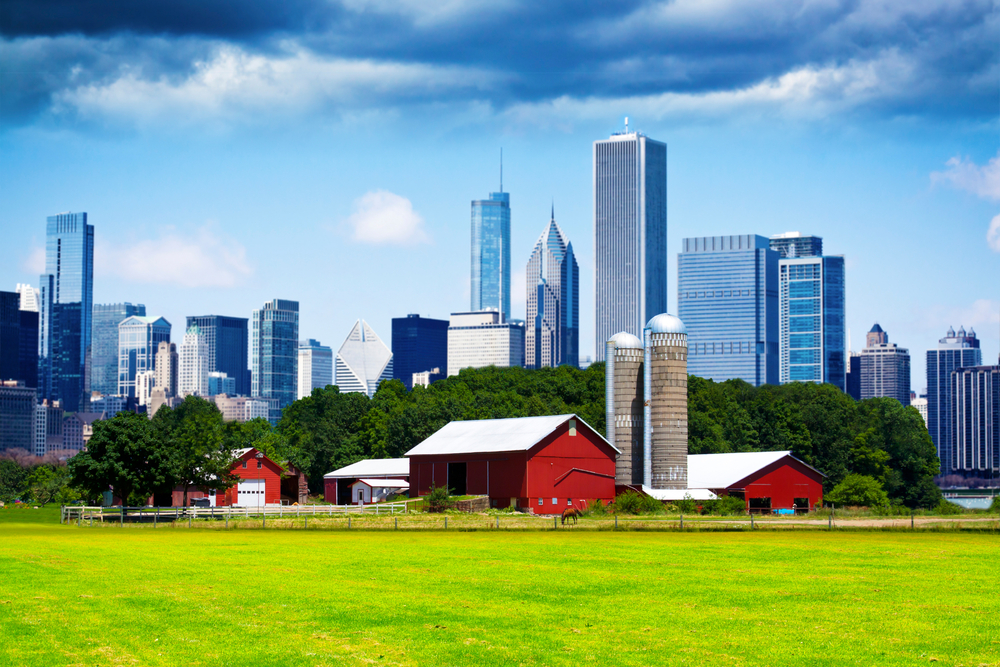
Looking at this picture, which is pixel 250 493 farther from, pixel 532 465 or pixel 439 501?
pixel 532 465

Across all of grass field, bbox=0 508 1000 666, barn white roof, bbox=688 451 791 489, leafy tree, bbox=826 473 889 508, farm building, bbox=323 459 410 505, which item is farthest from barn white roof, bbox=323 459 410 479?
grass field, bbox=0 508 1000 666

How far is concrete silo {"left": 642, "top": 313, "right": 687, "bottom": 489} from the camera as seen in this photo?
291 ft

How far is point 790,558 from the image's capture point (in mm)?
35750

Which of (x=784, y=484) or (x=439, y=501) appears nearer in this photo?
(x=439, y=501)

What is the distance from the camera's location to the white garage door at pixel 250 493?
104 m

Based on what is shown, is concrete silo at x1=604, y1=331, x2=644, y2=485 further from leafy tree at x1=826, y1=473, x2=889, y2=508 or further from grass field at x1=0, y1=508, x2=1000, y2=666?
grass field at x1=0, y1=508, x2=1000, y2=666

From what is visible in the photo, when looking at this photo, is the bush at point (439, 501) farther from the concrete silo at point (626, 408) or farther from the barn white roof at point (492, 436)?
the concrete silo at point (626, 408)

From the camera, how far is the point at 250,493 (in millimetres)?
105438

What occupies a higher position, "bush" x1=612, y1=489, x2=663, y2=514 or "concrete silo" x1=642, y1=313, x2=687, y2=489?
"concrete silo" x1=642, y1=313, x2=687, y2=489

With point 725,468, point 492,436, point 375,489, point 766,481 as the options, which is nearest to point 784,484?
point 766,481

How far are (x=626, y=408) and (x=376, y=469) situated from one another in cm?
2939

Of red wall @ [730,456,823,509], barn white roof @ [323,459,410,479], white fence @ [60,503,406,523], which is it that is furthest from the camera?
barn white roof @ [323,459,410,479]

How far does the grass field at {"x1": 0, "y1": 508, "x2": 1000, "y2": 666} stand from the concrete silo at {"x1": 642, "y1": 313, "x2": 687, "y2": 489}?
156 feet

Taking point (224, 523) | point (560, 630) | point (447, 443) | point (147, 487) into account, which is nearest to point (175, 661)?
point (560, 630)
